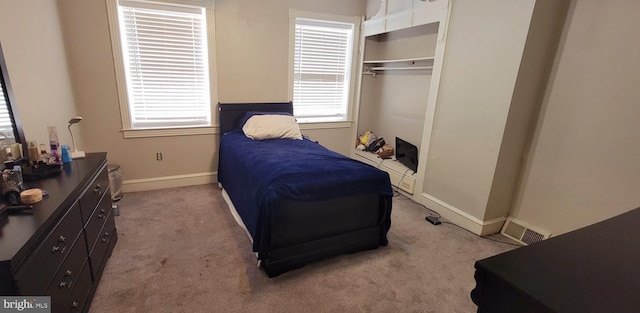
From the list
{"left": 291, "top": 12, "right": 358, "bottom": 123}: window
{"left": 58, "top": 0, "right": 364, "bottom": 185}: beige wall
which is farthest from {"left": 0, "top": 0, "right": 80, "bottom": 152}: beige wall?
{"left": 291, "top": 12, "right": 358, "bottom": 123}: window

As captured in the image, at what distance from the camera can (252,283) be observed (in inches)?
77.5

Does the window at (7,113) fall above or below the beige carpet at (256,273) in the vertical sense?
above

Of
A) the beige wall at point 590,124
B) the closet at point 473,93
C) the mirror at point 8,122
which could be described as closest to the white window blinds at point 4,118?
the mirror at point 8,122

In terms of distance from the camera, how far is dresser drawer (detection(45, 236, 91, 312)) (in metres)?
1.28

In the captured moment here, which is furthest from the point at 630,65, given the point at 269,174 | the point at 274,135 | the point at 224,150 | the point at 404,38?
the point at 224,150

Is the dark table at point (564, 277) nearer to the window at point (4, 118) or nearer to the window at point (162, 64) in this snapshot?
the window at point (4, 118)

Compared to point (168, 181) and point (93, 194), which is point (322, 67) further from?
point (93, 194)

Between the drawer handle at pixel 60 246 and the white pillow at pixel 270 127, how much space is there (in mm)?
1963

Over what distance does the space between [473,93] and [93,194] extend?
3003mm

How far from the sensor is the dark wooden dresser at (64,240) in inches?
41.6

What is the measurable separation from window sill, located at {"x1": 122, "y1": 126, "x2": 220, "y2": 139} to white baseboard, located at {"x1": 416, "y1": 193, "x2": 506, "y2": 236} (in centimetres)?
267

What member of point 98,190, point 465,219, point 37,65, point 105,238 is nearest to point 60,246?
point 98,190

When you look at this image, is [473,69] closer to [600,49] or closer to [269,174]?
[600,49]

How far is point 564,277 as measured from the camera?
76 centimetres
